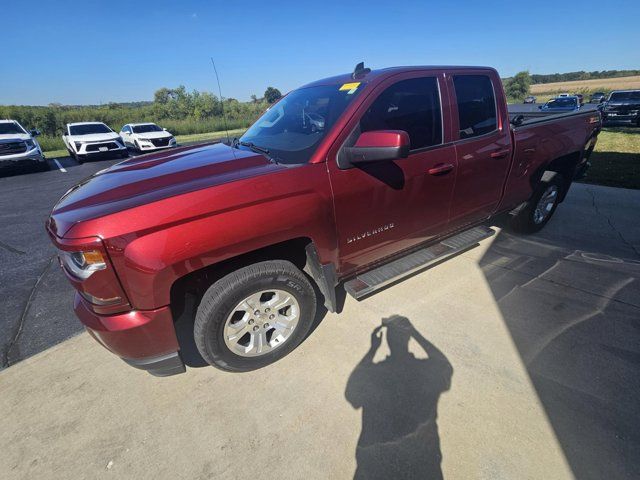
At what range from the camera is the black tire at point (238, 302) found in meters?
2.00

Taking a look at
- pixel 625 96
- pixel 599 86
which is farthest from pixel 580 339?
pixel 599 86

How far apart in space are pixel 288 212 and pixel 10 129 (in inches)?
601

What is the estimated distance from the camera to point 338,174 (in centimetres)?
215

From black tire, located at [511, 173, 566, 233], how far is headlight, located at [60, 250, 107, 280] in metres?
4.21

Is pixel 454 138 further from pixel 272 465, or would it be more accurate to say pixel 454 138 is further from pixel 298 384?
pixel 272 465

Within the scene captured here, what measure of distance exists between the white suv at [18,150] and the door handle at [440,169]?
45.0 ft

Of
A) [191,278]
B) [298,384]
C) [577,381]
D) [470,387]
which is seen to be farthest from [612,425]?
[191,278]

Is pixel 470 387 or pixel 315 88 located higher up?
pixel 315 88

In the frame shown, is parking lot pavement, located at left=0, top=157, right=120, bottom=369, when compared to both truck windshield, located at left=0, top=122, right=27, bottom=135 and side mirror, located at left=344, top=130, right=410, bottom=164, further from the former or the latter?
truck windshield, located at left=0, top=122, right=27, bottom=135

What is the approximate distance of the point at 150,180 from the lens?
2.09 meters

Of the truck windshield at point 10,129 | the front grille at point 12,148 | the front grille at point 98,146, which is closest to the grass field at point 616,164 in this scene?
the front grille at point 98,146

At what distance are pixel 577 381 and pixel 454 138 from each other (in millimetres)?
2008

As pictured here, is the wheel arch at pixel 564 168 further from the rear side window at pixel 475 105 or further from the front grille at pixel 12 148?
the front grille at pixel 12 148

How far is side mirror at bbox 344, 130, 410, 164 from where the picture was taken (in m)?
1.93
